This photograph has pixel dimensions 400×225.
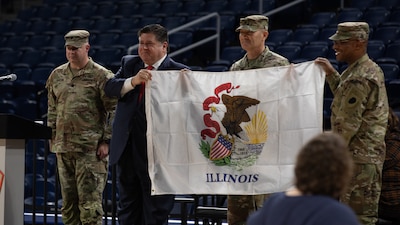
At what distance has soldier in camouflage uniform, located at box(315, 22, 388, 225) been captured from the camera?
16.3 ft

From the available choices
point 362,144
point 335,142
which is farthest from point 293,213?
point 362,144

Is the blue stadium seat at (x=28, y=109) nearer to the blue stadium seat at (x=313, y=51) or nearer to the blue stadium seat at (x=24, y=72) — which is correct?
the blue stadium seat at (x=24, y=72)

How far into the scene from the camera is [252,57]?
5484mm

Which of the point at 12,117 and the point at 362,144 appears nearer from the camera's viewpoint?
the point at 362,144

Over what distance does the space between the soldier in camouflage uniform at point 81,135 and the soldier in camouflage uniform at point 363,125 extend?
1644 mm

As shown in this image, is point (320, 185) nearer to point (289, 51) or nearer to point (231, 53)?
point (289, 51)

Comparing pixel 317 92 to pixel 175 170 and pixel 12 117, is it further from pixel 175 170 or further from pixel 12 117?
pixel 12 117

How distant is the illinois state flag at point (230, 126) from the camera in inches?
208

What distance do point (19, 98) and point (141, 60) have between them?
20.1ft

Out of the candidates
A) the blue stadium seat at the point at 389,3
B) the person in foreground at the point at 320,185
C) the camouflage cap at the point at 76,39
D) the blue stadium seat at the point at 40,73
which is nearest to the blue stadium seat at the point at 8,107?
the blue stadium seat at the point at 40,73

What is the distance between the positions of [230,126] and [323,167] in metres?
2.64

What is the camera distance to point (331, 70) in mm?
5203

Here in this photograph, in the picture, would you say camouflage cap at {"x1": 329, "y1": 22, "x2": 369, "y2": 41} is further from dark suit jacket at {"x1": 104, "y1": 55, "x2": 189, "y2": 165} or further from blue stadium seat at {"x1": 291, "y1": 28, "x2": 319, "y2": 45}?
blue stadium seat at {"x1": 291, "y1": 28, "x2": 319, "y2": 45}

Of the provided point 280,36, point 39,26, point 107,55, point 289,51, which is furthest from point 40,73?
point 289,51
